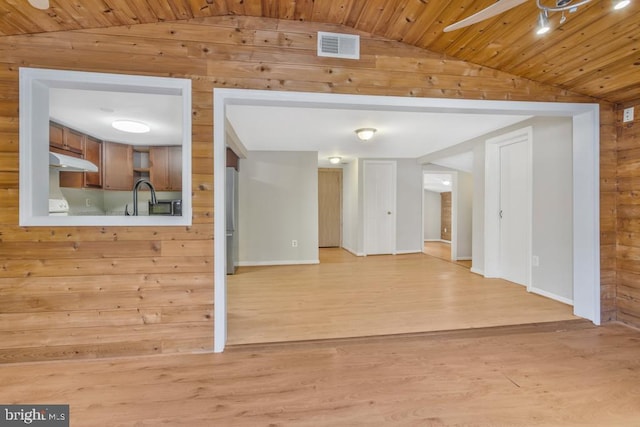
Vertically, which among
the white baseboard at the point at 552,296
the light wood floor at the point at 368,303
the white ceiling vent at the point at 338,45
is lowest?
the light wood floor at the point at 368,303

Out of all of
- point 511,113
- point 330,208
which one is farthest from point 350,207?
point 511,113

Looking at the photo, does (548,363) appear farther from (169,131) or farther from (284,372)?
(169,131)

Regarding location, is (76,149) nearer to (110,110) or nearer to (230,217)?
(110,110)

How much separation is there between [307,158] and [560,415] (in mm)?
4743

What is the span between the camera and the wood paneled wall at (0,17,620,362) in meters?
1.97

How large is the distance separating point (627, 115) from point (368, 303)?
3.03 m

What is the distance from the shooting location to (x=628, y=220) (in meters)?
2.58

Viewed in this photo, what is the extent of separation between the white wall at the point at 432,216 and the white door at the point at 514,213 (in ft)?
15.6

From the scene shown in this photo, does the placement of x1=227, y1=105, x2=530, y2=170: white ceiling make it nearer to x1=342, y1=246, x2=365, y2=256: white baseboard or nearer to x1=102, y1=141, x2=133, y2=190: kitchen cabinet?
x1=102, y1=141, x2=133, y2=190: kitchen cabinet

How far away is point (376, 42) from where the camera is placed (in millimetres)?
2299

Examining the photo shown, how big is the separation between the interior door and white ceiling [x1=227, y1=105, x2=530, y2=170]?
1.90 metres

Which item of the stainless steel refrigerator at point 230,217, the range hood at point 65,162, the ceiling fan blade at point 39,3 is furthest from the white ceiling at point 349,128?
the range hood at point 65,162

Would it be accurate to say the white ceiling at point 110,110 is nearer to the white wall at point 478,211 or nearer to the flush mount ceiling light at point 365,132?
the flush mount ceiling light at point 365,132

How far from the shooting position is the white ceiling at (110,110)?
9.30 feet
